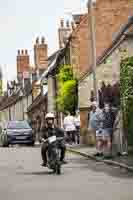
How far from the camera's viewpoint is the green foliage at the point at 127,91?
21734mm

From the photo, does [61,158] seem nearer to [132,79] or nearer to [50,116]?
[50,116]

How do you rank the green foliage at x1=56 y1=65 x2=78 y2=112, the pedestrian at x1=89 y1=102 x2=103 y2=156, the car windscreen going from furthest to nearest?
the green foliage at x1=56 y1=65 x2=78 y2=112 < the car windscreen < the pedestrian at x1=89 y1=102 x2=103 y2=156

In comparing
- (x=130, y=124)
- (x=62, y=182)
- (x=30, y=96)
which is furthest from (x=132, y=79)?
(x=30, y=96)

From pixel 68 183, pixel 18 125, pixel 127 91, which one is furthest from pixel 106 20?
pixel 68 183

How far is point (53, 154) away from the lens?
17484 millimetres

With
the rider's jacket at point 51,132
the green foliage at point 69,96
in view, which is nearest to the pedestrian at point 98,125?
the rider's jacket at point 51,132

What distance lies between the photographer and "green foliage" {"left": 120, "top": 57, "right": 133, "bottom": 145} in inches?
856

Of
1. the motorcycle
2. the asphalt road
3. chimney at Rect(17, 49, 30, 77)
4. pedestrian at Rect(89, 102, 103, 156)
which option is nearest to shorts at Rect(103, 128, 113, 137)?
pedestrian at Rect(89, 102, 103, 156)

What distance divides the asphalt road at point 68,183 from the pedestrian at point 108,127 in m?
1.55

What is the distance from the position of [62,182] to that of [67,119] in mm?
19878

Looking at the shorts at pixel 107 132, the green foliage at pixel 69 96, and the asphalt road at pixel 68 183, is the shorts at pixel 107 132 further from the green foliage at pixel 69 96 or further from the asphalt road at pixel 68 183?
the green foliage at pixel 69 96

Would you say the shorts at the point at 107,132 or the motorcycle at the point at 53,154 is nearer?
the motorcycle at the point at 53,154

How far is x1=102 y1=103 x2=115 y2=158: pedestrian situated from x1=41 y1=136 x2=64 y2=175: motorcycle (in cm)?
484

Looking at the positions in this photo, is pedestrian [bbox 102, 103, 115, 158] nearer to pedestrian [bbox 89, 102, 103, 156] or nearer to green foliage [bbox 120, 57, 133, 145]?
pedestrian [bbox 89, 102, 103, 156]
